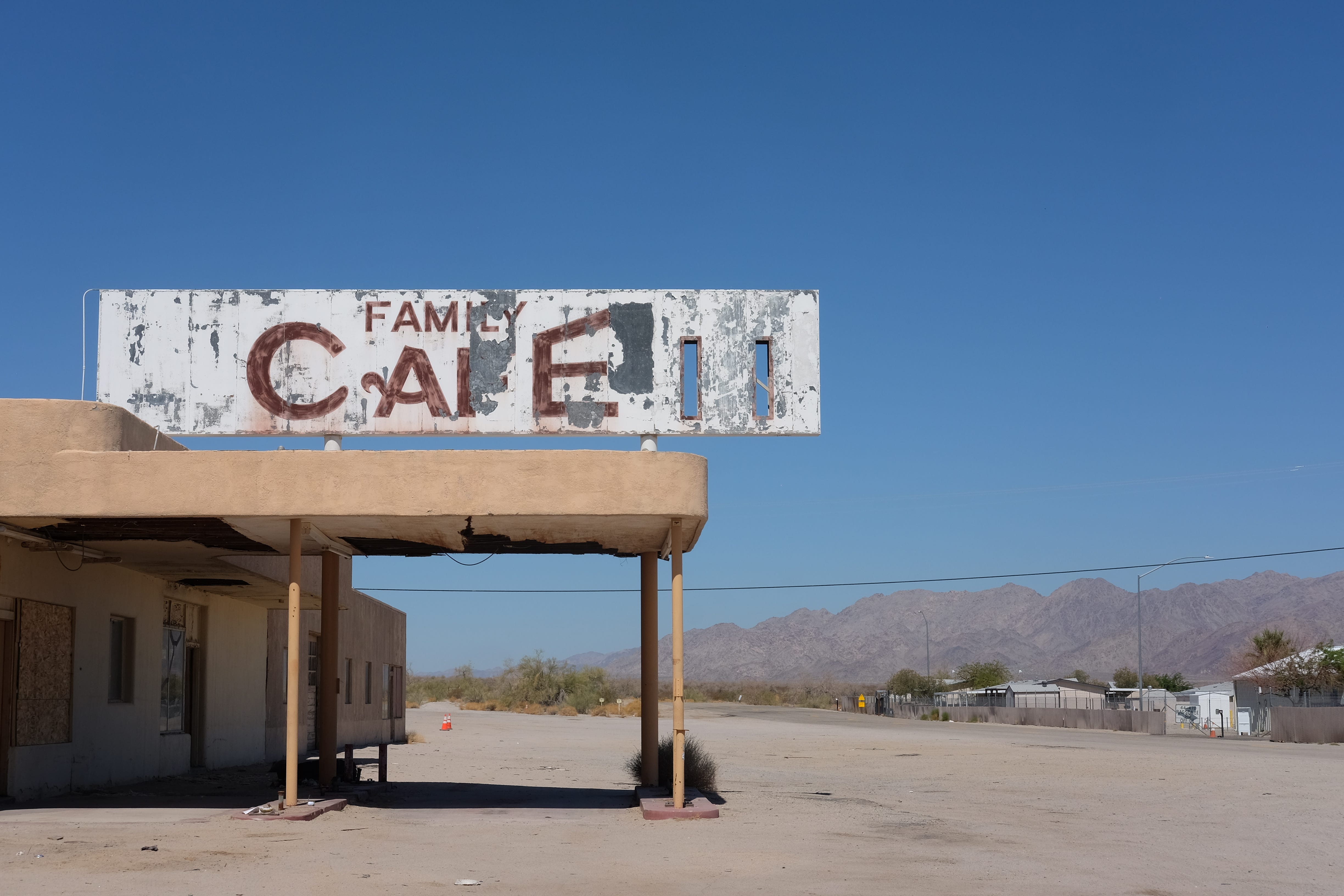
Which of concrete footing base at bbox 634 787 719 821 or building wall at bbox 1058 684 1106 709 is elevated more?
concrete footing base at bbox 634 787 719 821

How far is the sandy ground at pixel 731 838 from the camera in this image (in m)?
11.0

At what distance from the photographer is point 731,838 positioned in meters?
13.8

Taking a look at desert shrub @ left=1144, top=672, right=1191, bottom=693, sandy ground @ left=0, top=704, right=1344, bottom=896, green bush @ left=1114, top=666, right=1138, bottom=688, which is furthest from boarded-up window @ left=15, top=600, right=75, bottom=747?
green bush @ left=1114, top=666, right=1138, bottom=688

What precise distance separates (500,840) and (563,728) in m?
40.6

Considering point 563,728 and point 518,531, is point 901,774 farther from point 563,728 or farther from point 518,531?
point 563,728

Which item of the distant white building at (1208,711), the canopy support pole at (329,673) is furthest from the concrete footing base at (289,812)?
the distant white building at (1208,711)

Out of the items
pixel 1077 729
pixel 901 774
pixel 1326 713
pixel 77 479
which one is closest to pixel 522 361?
pixel 77 479

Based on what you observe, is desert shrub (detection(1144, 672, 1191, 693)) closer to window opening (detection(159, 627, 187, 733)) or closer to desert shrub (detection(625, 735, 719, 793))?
desert shrub (detection(625, 735, 719, 793))

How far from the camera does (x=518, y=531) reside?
628 inches

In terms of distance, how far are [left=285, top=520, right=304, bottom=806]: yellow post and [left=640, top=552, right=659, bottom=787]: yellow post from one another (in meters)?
4.94

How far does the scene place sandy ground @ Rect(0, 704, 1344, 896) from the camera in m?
11.0

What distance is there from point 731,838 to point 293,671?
5.31m

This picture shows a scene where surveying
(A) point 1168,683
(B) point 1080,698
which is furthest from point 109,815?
(A) point 1168,683

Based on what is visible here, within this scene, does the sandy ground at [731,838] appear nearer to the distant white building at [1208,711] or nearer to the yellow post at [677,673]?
the yellow post at [677,673]
